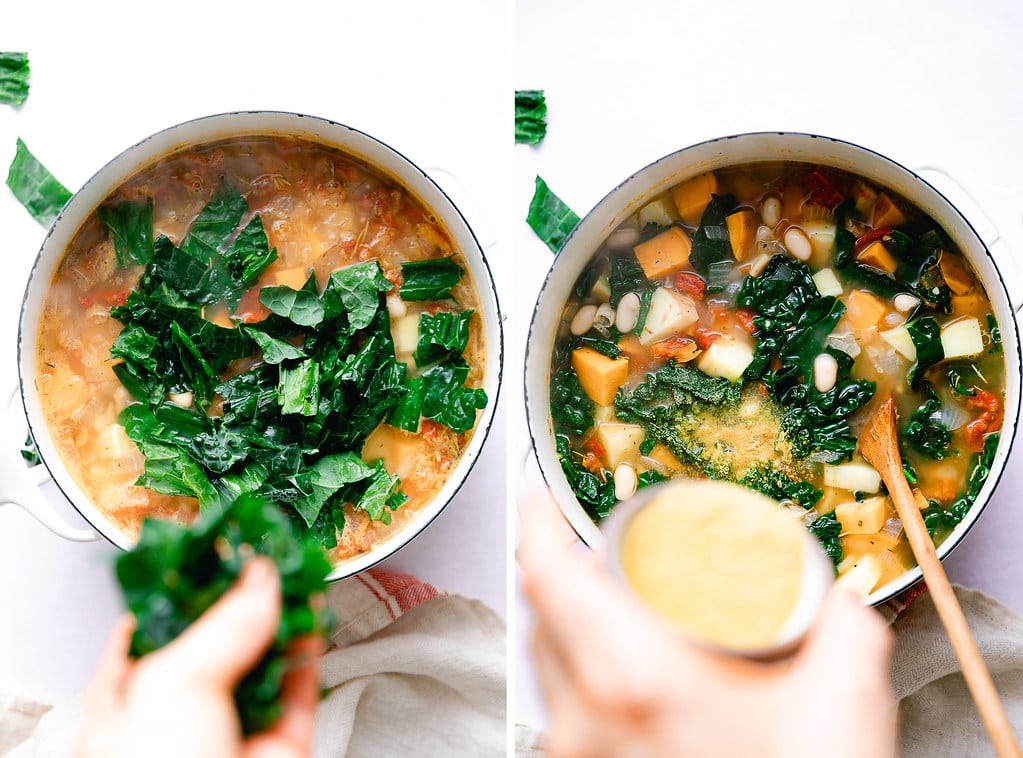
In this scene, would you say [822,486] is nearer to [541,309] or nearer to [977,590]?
[977,590]

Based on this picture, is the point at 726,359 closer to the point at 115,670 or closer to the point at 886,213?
the point at 886,213

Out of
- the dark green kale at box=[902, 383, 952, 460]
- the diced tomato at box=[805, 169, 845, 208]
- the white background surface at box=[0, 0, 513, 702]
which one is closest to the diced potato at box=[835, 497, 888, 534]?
the dark green kale at box=[902, 383, 952, 460]

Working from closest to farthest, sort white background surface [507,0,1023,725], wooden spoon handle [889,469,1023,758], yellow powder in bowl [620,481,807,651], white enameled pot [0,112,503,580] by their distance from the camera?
1. yellow powder in bowl [620,481,807,651]
2. wooden spoon handle [889,469,1023,758]
3. white enameled pot [0,112,503,580]
4. white background surface [507,0,1023,725]

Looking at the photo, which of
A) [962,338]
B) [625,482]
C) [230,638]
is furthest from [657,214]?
[230,638]

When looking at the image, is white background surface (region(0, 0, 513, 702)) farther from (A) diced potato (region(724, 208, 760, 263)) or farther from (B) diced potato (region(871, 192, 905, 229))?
(B) diced potato (region(871, 192, 905, 229))

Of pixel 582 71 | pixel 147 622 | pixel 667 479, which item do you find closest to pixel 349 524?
pixel 667 479

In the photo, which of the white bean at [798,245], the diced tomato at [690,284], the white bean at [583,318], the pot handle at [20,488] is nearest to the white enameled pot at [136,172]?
the pot handle at [20,488]
